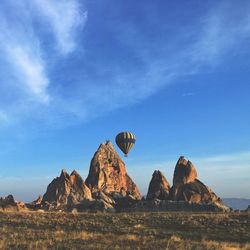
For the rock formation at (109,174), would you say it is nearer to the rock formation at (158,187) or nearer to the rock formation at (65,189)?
the rock formation at (65,189)

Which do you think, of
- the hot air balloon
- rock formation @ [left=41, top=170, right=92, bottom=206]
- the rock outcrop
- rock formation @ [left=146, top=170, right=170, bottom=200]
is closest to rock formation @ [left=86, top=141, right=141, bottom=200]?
rock formation @ [left=41, top=170, right=92, bottom=206]

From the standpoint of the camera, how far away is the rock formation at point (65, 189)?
123 m

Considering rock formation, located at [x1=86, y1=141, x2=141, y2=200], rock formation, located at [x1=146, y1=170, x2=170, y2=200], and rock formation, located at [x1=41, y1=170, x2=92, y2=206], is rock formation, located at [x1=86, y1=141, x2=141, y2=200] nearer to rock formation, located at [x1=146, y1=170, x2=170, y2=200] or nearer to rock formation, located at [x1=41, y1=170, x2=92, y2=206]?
rock formation, located at [x1=41, y1=170, x2=92, y2=206]

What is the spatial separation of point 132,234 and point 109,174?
110 meters

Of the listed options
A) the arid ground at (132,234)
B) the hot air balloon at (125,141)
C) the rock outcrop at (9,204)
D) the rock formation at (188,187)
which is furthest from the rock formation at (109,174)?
the arid ground at (132,234)

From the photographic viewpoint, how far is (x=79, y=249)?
2480 centimetres

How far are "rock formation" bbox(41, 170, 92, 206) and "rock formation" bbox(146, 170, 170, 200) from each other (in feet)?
58.2

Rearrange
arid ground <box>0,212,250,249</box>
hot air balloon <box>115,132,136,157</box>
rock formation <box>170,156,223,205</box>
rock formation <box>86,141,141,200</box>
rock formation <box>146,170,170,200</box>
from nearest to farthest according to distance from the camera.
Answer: arid ground <box>0,212,250,249</box>, hot air balloon <box>115,132,136,157</box>, rock formation <box>170,156,223,205</box>, rock formation <box>146,170,170,200</box>, rock formation <box>86,141,141,200</box>

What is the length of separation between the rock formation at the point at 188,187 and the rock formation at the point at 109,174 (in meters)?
20.1

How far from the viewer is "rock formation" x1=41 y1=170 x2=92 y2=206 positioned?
123 metres

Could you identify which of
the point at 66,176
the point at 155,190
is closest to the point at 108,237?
the point at 155,190

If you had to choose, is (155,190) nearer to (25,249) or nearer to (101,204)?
(101,204)

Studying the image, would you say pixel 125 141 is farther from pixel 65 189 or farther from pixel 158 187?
pixel 65 189

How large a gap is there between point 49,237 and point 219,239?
507 inches
